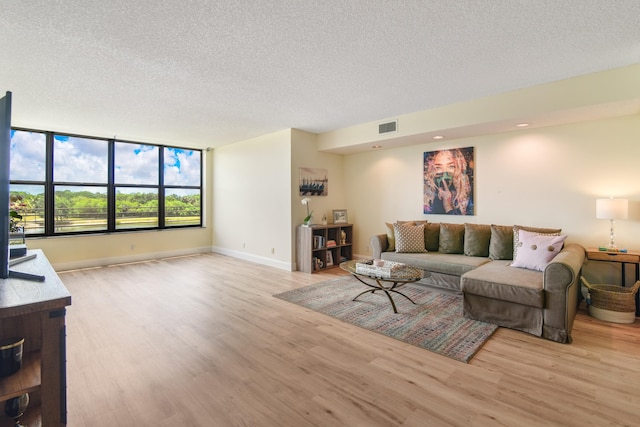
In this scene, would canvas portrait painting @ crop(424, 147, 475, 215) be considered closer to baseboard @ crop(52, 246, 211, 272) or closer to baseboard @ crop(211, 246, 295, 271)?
baseboard @ crop(211, 246, 295, 271)

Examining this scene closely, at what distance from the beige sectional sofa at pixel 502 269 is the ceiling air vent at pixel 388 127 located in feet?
4.89

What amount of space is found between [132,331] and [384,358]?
2.40m

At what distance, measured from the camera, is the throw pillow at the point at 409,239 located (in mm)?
4715

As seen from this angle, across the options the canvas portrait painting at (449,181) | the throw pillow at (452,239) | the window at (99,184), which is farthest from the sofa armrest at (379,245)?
the window at (99,184)

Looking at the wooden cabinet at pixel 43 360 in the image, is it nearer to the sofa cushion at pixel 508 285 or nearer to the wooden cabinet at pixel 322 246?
the sofa cushion at pixel 508 285

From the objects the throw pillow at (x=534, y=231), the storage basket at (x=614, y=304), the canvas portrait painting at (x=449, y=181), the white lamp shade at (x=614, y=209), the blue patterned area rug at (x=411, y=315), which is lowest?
the blue patterned area rug at (x=411, y=315)

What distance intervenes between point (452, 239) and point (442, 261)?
603 millimetres

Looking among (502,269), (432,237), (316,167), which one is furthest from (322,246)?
(502,269)

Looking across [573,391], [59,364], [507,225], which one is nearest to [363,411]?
[573,391]

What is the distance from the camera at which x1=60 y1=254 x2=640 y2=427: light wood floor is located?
1.82 meters

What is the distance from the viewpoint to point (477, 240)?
14.4 feet

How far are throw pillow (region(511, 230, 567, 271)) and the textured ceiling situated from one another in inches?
68.8

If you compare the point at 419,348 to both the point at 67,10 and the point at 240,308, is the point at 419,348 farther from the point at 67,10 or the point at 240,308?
the point at 67,10

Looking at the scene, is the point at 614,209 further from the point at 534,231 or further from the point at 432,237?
the point at 432,237
